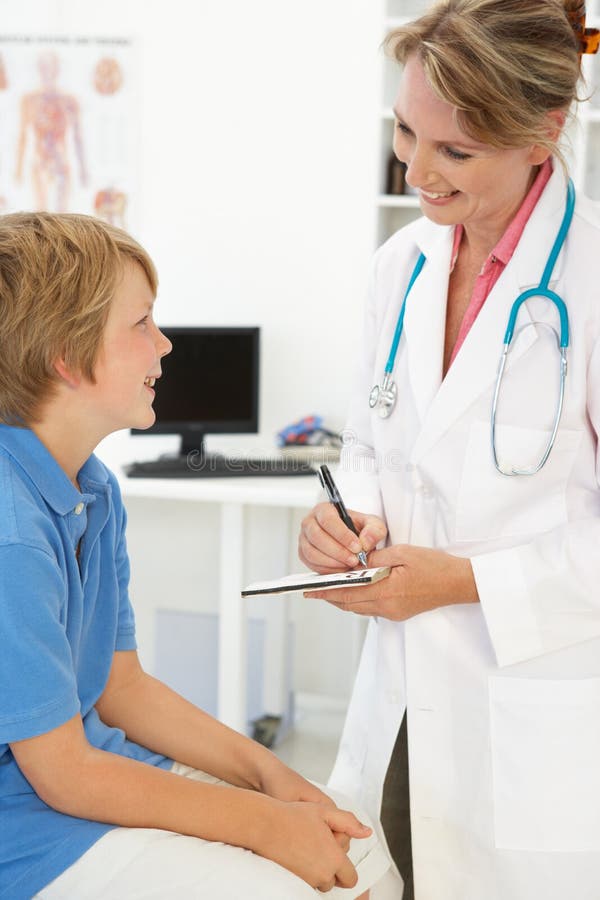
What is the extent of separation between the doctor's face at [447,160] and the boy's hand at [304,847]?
75 cm

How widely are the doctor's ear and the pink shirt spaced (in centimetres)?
6

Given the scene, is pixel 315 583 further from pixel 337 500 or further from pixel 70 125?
pixel 70 125

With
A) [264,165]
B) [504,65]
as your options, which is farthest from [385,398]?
[264,165]

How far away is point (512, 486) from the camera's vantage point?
4.13ft

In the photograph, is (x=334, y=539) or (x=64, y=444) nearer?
(x=64, y=444)

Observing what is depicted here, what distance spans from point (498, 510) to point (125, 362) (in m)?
0.50

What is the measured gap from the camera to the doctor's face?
1215 millimetres

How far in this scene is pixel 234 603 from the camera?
8.22ft

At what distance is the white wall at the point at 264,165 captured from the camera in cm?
280

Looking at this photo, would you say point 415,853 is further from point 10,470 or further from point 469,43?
point 469,43

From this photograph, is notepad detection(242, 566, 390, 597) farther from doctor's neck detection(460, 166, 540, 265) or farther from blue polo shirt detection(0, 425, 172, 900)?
doctor's neck detection(460, 166, 540, 265)

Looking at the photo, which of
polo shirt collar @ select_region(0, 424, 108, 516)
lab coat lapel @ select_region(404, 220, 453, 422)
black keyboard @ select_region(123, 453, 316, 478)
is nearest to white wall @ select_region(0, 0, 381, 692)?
black keyboard @ select_region(123, 453, 316, 478)

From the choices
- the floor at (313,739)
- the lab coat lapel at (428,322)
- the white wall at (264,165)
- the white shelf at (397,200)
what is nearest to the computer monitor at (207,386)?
the white wall at (264,165)

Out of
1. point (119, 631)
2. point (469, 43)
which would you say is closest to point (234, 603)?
point (119, 631)
